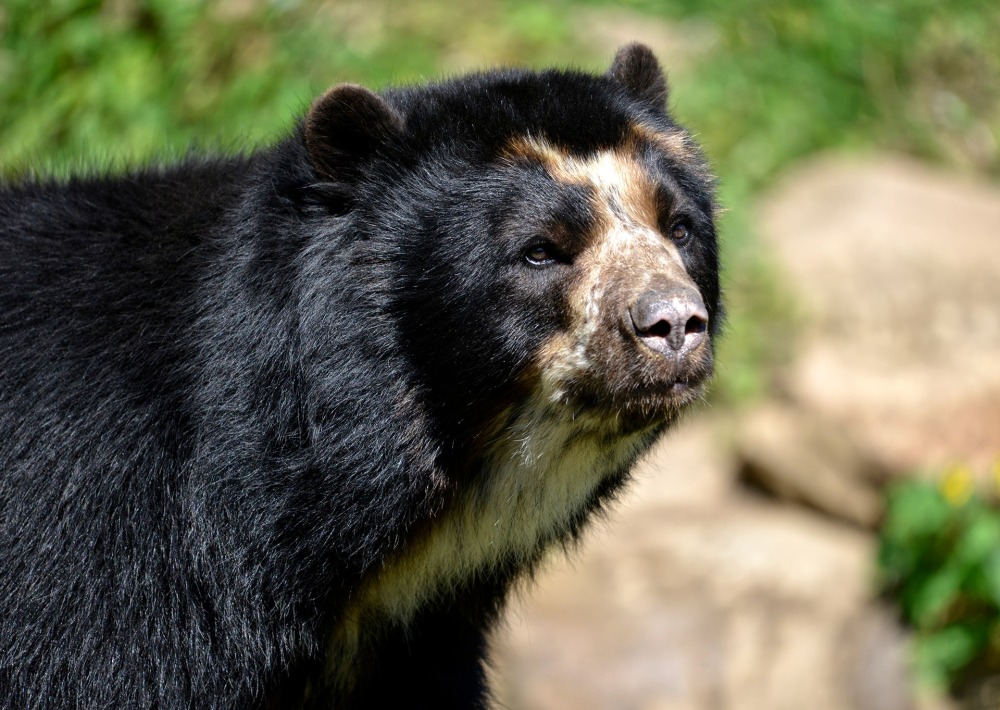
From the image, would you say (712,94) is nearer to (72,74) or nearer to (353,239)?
(72,74)

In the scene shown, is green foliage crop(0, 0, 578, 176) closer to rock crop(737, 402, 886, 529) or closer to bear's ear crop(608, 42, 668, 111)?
bear's ear crop(608, 42, 668, 111)

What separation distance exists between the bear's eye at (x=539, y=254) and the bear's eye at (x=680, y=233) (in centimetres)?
41

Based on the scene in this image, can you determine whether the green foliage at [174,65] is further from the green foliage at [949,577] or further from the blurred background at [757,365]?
the green foliage at [949,577]

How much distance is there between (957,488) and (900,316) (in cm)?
188

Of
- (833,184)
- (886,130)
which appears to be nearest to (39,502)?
(833,184)

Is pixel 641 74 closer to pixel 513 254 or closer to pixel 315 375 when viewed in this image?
pixel 513 254

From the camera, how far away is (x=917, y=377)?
28.5ft

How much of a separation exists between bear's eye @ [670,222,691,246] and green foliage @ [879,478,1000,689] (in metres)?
4.28

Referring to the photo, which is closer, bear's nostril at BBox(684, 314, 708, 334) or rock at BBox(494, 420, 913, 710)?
bear's nostril at BBox(684, 314, 708, 334)

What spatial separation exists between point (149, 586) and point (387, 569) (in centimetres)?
67

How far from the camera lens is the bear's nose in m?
3.24

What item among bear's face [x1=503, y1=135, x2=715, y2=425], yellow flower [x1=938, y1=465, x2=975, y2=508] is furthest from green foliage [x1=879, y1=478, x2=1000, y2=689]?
bear's face [x1=503, y1=135, x2=715, y2=425]

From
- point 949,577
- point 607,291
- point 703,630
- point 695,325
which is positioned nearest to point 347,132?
point 607,291

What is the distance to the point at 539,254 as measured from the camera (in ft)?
11.2
